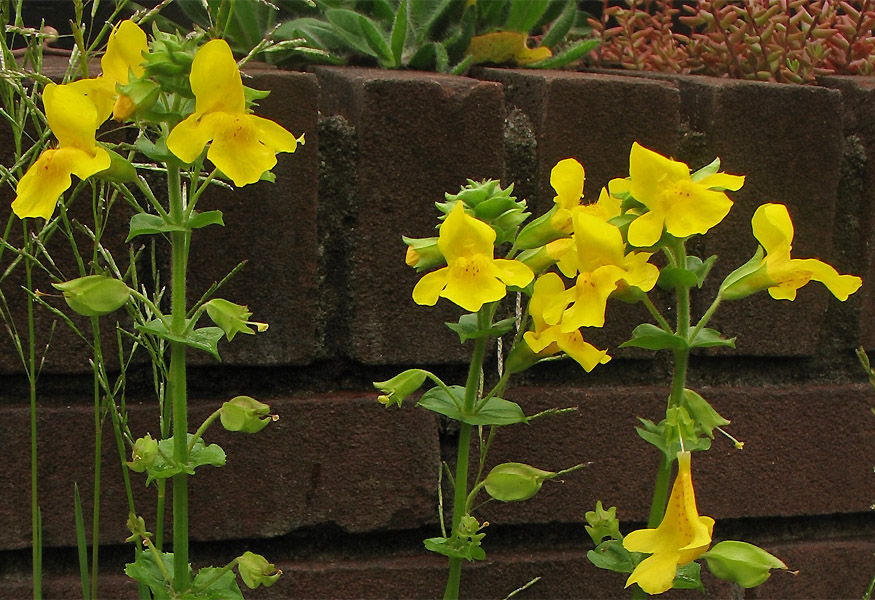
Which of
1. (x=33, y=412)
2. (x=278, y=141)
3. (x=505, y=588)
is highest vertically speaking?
Result: (x=278, y=141)

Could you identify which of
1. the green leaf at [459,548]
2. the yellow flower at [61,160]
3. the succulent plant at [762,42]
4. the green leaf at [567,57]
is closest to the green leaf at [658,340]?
the green leaf at [459,548]

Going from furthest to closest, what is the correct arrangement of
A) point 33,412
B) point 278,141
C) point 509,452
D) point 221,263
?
point 509,452, point 221,263, point 33,412, point 278,141

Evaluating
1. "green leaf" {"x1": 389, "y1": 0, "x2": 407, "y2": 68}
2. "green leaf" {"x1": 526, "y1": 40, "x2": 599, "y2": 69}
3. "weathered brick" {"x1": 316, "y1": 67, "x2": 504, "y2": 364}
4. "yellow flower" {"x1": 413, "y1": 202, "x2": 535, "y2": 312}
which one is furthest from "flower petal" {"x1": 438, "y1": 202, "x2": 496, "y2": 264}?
"green leaf" {"x1": 526, "y1": 40, "x2": 599, "y2": 69}

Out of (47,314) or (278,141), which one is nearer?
(278,141)

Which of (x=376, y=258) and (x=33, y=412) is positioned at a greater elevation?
(x=376, y=258)

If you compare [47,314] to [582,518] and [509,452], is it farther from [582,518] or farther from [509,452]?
[582,518]

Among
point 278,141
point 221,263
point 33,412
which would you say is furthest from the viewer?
point 221,263

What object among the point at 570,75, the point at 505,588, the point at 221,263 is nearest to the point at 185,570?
the point at 221,263
